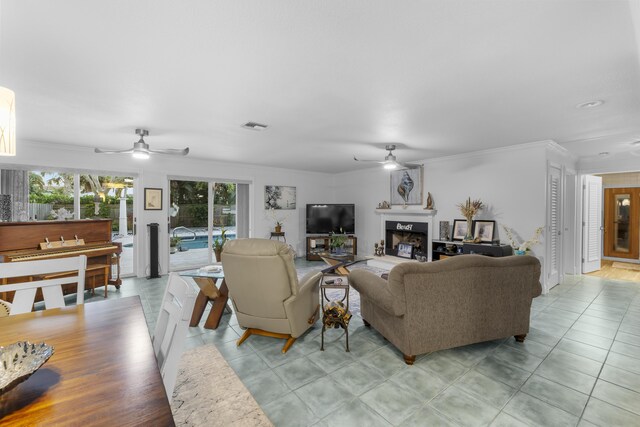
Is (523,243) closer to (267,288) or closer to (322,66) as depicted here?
(267,288)

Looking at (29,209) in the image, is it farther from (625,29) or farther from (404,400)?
(625,29)

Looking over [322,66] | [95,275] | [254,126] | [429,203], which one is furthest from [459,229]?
[95,275]

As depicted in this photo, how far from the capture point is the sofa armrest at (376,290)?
2363 mm

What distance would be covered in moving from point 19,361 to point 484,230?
17.8ft

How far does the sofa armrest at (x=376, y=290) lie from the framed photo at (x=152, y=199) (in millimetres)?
4216

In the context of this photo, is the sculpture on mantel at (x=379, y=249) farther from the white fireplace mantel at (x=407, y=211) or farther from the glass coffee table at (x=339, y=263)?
the glass coffee table at (x=339, y=263)

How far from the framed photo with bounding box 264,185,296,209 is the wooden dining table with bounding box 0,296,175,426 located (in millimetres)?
5457

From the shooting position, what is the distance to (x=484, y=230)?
482 centimetres

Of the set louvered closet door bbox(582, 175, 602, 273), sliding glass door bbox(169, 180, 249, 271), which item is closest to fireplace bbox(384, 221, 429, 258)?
louvered closet door bbox(582, 175, 602, 273)

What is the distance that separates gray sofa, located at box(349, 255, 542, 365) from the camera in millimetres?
2348

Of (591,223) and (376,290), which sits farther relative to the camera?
(591,223)

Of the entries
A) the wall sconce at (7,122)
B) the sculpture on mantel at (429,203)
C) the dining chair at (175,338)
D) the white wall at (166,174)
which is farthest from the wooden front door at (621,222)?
the wall sconce at (7,122)

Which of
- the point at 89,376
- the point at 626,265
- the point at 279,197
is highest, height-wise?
the point at 279,197

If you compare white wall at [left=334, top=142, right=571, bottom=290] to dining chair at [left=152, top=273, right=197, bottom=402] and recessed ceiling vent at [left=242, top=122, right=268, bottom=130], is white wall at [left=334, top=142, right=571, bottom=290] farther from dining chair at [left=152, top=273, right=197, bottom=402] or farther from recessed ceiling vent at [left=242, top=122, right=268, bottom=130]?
dining chair at [left=152, top=273, right=197, bottom=402]
